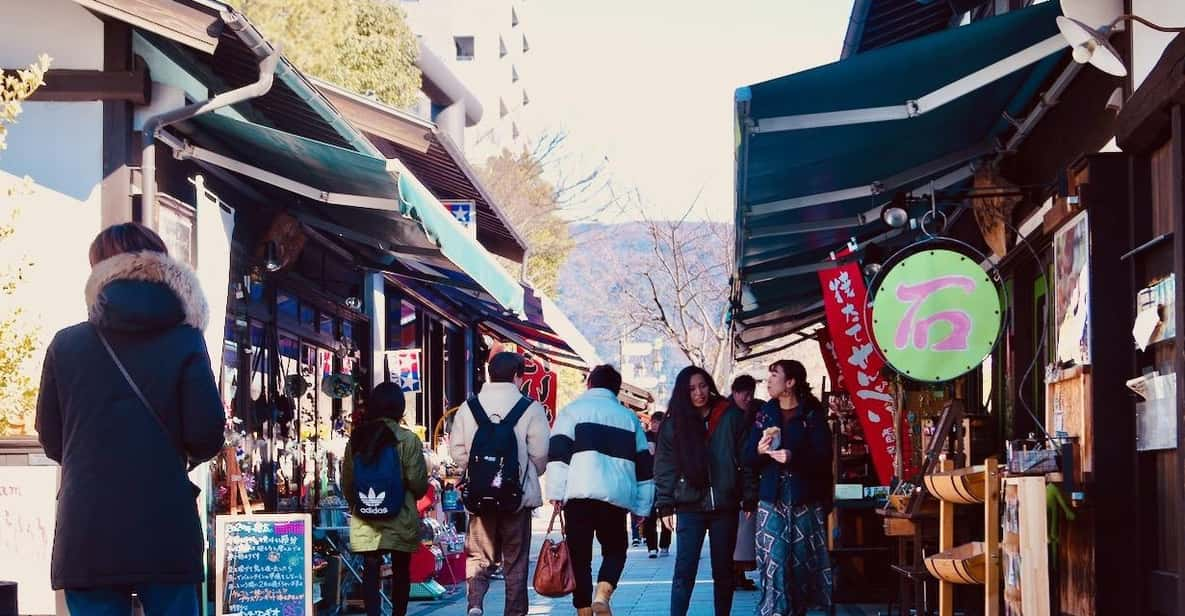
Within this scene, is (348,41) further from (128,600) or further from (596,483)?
(128,600)

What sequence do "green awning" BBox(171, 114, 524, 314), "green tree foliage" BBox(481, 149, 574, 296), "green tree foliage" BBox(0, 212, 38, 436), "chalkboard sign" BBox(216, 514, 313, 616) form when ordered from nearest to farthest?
"green tree foliage" BBox(0, 212, 38, 436)
"green awning" BBox(171, 114, 524, 314)
"chalkboard sign" BBox(216, 514, 313, 616)
"green tree foliage" BBox(481, 149, 574, 296)

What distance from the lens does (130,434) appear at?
5.46 m

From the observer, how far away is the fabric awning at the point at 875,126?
8445mm

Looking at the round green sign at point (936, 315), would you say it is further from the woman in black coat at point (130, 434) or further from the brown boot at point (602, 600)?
the woman in black coat at point (130, 434)

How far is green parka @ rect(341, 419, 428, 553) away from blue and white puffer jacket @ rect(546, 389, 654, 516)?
988mm

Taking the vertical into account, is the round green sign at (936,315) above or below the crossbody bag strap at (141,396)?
above

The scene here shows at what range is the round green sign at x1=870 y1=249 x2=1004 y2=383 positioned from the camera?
8781 mm

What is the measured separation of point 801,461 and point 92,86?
546 centimetres

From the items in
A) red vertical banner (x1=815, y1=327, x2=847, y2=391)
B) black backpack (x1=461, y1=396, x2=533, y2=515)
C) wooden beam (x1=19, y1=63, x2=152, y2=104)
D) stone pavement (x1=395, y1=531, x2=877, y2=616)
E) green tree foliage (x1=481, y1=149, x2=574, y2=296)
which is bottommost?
stone pavement (x1=395, y1=531, x2=877, y2=616)

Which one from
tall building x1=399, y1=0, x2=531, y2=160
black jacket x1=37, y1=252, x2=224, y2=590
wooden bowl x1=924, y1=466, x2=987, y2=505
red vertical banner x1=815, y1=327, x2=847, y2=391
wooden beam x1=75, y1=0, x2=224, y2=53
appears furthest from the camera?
tall building x1=399, y1=0, x2=531, y2=160

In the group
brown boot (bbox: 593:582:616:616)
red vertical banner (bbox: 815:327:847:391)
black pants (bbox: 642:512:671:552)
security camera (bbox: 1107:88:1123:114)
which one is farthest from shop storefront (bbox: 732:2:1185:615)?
black pants (bbox: 642:512:671:552)

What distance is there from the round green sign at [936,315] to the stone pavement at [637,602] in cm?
462

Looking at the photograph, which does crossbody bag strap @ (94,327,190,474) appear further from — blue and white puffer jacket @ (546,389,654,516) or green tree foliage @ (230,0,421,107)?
green tree foliage @ (230,0,421,107)

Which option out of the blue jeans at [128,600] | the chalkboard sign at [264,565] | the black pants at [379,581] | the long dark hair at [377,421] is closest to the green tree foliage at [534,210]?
the long dark hair at [377,421]
